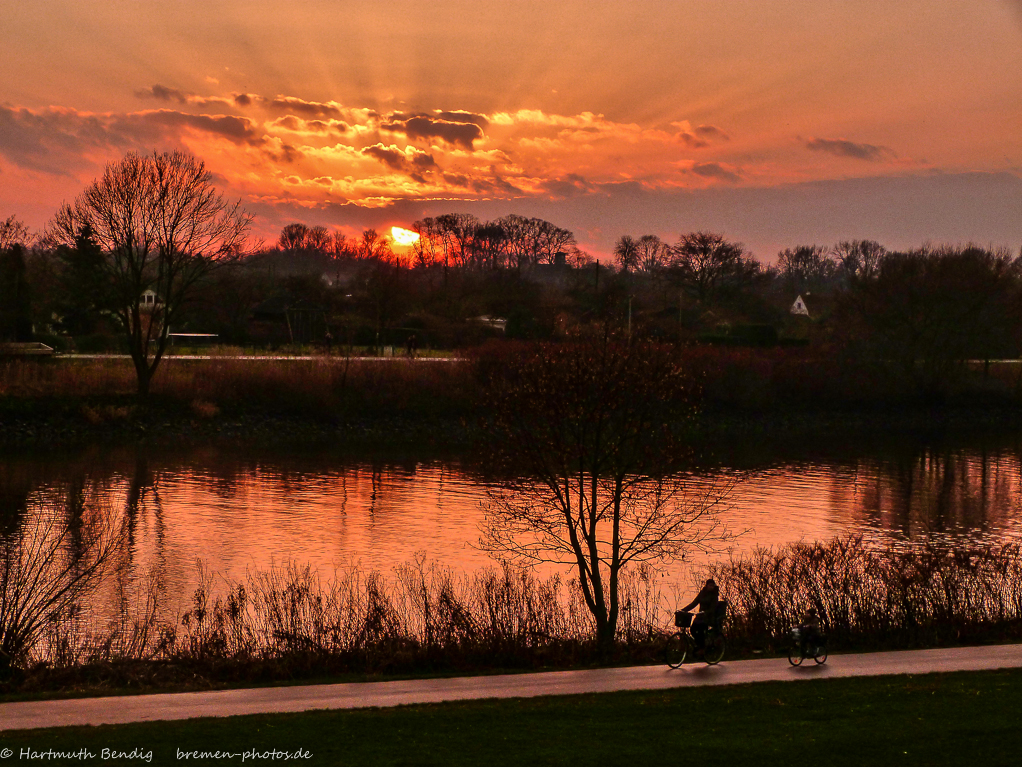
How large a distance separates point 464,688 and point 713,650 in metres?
5.07

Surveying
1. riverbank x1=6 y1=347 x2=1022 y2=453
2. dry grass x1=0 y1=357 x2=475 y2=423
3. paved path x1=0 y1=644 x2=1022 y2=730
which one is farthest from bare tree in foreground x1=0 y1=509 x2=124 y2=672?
dry grass x1=0 y1=357 x2=475 y2=423

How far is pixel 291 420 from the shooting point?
63.0 m

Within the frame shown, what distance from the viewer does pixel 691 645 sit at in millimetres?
19297

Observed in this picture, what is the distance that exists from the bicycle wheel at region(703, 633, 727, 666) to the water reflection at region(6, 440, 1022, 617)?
11624 mm

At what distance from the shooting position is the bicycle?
63.3 feet

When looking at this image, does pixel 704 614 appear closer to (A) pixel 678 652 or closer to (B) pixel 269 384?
(A) pixel 678 652

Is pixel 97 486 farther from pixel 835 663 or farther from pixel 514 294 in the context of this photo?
pixel 514 294

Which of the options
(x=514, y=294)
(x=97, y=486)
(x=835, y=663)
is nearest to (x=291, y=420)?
(x=97, y=486)

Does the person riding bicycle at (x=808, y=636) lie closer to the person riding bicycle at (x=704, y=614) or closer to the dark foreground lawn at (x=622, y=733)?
the person riding bicycle at (x=704, y=614)

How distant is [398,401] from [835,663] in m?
48.9

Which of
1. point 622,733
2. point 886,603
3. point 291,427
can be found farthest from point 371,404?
point 622,733

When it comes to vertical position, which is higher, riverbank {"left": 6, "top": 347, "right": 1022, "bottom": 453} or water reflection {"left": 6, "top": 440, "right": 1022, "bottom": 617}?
riverbank {"left": 6, "top": 347, "right": 1022, "bottom": 453}

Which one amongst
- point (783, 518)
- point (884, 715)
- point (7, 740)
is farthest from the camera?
point (783, 518)

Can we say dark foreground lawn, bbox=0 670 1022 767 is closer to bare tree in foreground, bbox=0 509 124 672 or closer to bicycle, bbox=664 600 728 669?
bicycle, bbox=664 600 728 669
